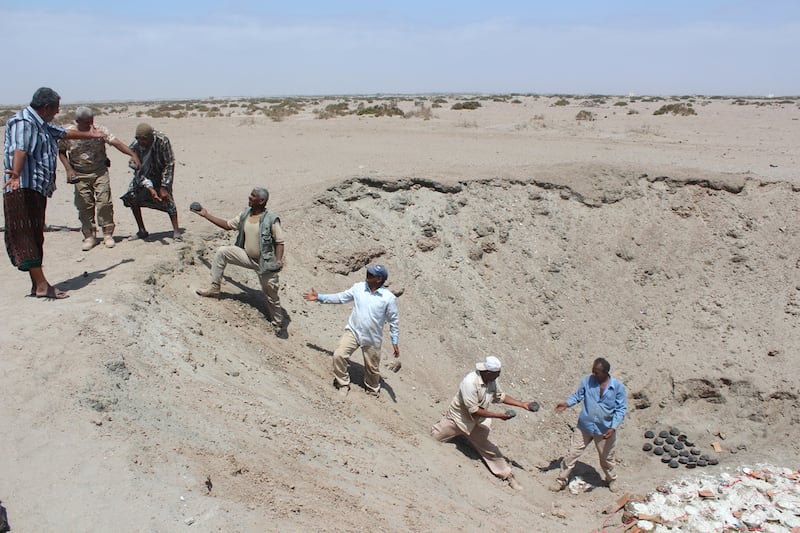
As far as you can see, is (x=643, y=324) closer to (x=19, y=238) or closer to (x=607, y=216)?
(x=607, y=216)

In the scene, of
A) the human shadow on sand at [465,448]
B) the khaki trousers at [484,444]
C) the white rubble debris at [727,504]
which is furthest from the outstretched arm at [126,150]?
the white rubble debris at [727,504]

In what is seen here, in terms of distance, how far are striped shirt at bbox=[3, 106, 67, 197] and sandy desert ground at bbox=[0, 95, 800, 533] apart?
3.75 feet

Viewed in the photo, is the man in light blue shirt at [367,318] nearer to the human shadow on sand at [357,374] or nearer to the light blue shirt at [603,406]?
the human shadow on sand at [357,374]

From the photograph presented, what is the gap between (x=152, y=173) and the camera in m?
7.05

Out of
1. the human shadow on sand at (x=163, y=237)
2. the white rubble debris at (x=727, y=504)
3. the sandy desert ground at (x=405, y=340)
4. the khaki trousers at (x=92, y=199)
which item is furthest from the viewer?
the human shadow on sand at (x=163, y=237)

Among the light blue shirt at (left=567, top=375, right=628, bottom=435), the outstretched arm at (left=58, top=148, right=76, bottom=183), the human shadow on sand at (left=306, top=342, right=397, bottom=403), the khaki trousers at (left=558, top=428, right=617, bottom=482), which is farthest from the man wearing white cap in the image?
the outstretched arm at (left=58, top=148, right=76, bottom=183)

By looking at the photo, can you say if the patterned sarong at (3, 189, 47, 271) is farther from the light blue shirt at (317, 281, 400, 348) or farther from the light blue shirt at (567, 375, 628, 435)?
the light blue shirt at (567, 375, 628, 435)

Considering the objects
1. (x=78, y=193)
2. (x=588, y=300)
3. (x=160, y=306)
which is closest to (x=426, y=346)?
(x=588, y=300)

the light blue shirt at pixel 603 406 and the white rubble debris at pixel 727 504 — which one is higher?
the light blue shirt at pixel 603 406

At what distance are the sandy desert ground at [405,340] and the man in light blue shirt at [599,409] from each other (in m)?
0.63

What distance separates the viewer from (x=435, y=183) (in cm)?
1075

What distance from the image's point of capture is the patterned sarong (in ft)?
16.9

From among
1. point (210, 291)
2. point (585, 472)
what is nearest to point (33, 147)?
point (210, 291)

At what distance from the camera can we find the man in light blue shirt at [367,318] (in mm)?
5969
